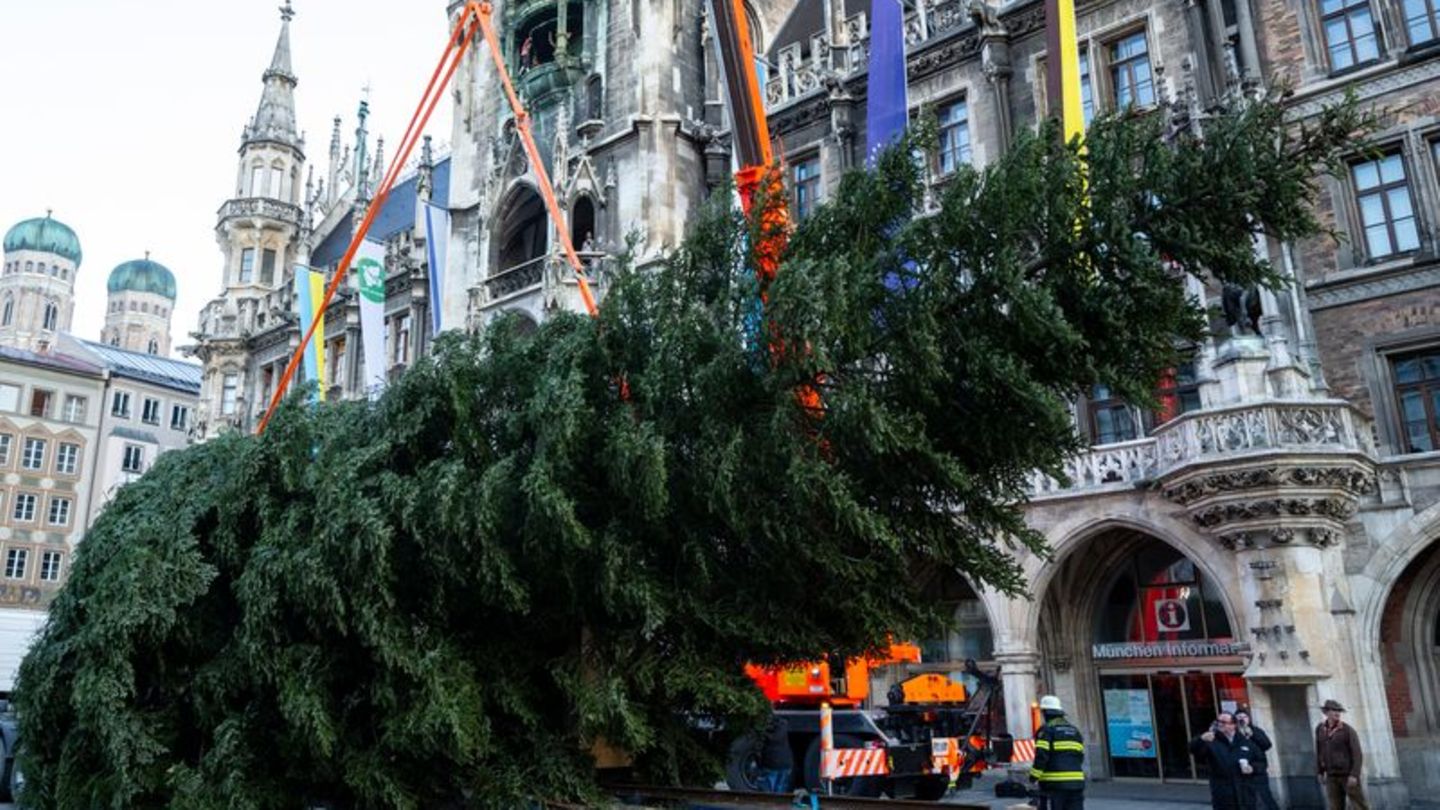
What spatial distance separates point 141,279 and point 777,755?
11106 centimetres

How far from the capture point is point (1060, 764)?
1037 cm

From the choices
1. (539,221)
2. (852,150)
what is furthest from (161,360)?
(852,150)

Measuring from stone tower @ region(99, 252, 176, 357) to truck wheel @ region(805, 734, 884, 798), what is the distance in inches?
4201

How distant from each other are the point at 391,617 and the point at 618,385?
311 cm

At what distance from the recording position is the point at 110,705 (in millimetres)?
11656

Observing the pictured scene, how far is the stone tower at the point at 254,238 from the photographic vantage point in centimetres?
4138

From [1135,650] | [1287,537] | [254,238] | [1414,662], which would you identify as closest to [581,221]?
[1135,650]

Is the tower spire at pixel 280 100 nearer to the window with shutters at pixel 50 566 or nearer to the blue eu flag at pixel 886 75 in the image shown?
the window with shutters at pixel 50 566

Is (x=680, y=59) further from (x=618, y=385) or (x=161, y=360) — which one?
(x=161, y=360)

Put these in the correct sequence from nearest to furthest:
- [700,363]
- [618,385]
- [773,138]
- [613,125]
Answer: [700,363], [618,385], [773,138], [613,125]

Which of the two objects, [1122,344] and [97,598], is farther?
[97,598]

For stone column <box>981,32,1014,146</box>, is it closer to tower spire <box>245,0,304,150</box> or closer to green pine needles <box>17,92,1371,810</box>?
green pine needles <box>17,92,1371,810</box>

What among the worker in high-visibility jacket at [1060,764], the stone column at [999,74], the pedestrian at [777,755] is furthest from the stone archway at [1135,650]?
the worker in high-visibility jacket at [1060,764]

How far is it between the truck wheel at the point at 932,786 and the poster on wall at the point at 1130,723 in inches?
241
